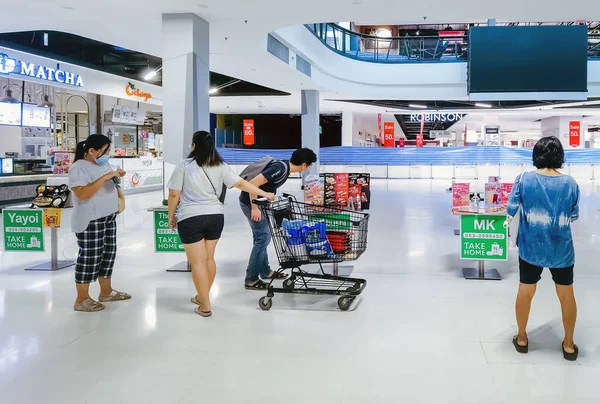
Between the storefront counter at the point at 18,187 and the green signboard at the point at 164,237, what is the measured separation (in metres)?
7.93

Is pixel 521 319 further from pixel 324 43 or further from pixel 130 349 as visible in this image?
pixel 324 43

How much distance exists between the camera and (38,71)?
45.3 ft

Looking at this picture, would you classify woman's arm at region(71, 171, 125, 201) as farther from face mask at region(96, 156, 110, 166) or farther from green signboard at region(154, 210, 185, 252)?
green signboard at region(154, 210, 185, 252)

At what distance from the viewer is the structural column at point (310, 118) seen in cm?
2078

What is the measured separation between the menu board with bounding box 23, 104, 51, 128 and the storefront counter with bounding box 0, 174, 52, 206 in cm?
192

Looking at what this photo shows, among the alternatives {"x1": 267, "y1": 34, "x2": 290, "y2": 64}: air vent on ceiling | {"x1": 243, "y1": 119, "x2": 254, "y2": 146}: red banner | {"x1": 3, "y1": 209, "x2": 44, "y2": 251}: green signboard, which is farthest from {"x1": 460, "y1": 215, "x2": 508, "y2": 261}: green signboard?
{"x1": 243, "y1": 119, "x2": 254, "y2": 146}: red banner

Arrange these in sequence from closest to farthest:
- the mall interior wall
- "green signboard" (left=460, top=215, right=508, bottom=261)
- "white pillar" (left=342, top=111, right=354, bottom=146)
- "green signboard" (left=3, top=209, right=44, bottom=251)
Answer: "green signboard" (left=460, top=215, right=508, bottom=261) → "green signboard" (left=3, top=209, right=44, bottom=251) → "white pillar" (left=342, top=111, right=354, bottom=146) → the mall interior wall

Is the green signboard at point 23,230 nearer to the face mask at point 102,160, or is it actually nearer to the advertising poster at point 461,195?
the face mask at point 102,160

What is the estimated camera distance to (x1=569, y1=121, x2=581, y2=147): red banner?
31109 millimetres

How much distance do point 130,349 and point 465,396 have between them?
90.8 inches

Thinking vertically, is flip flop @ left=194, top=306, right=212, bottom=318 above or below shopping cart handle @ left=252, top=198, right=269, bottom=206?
below

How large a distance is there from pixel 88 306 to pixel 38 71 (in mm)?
10840

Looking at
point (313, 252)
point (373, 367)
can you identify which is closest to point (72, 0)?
point (313, 252)

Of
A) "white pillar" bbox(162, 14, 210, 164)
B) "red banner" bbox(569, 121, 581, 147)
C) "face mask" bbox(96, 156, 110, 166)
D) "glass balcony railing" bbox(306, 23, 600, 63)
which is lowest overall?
"face mask" bbox(96, 156, 110, 166)
